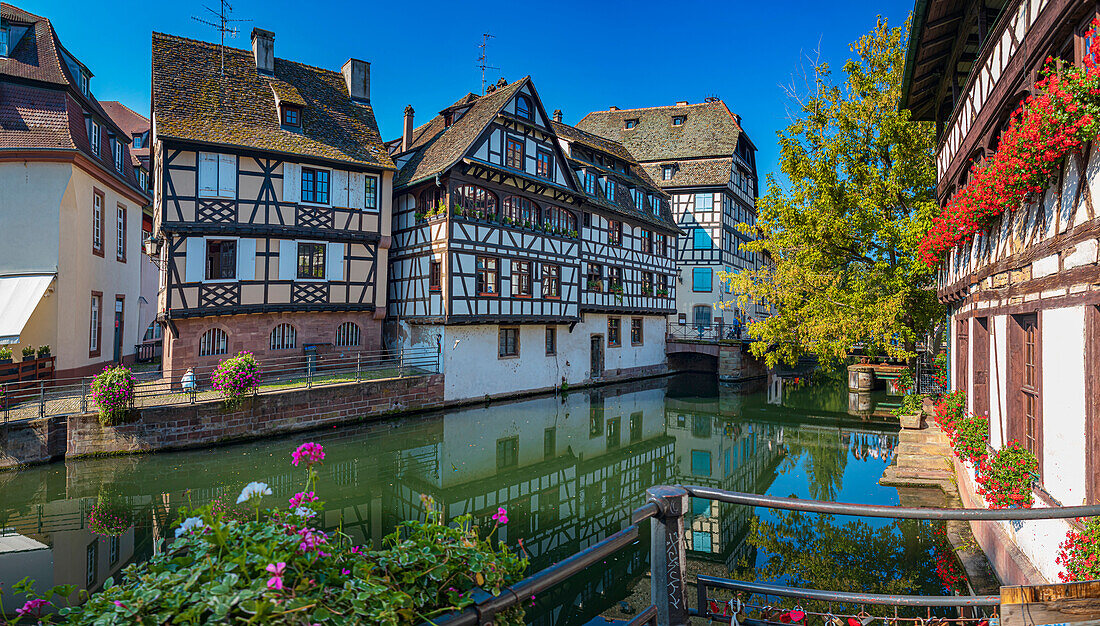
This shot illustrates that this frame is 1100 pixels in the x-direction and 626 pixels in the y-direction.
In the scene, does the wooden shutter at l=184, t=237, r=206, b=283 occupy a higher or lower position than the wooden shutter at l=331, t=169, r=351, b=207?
lower

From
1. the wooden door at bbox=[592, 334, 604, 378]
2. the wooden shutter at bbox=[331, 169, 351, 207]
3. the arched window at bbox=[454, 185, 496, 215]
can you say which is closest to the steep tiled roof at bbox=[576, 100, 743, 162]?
the wooden door at bbox=[592, 334, 604, 378]

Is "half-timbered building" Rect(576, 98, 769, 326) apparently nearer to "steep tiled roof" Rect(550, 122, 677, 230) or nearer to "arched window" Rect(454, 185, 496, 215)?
"steep tiled roof" Rect(550, 122, 677, 230)

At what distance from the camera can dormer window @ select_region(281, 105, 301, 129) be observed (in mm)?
20031

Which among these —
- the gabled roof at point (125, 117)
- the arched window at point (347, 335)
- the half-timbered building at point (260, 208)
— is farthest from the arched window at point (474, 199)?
the gabled roof at point (125, 117)

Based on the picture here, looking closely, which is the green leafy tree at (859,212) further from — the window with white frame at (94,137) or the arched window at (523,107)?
the window with white frame at (94,137)

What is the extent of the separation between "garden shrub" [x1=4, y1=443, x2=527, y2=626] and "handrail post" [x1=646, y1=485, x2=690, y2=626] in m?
0.62

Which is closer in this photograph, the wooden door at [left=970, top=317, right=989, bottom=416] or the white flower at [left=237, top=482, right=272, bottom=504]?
the white flower at [left=237, top=482, right=272, bottom=504]

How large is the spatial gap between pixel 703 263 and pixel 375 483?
91.6ft

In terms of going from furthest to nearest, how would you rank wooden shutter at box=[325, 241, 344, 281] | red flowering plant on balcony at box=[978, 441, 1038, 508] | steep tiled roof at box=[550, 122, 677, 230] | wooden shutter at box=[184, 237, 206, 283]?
steep tiled roof at box=[550, 122, 677, 230] < wooden shutter at box=[325, 241, 344, 281] < wooden shutter at box=[184, 237, 206, 283] < red flowering plant on balcony at box=[978, 441, 1038, 508]

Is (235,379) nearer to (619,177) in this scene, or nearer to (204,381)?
(204,381)

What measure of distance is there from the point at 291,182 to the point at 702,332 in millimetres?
23014

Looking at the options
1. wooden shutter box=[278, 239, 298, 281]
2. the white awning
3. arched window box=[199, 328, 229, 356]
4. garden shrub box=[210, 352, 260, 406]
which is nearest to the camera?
the white awning

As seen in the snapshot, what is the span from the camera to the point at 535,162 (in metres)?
23.7

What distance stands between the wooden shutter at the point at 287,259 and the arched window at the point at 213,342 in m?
2.45
